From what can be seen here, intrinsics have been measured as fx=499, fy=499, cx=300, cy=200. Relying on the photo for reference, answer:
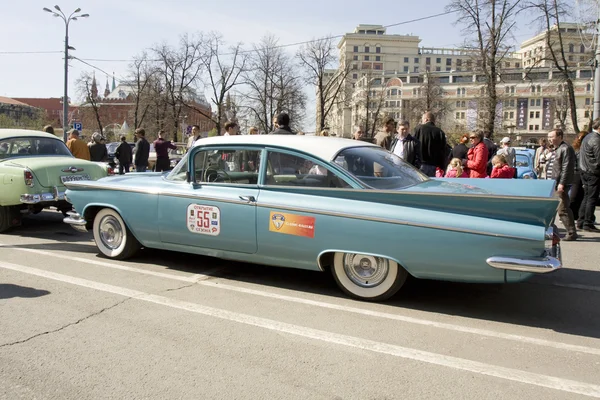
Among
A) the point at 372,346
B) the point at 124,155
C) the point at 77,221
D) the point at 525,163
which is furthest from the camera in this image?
the point at 525,163

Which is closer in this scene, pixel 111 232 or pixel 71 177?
pixel 111 232

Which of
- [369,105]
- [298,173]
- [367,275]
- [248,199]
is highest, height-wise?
[369,105]

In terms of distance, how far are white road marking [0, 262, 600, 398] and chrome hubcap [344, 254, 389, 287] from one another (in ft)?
2.84

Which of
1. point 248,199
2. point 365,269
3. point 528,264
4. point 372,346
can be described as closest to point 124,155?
point 248,199

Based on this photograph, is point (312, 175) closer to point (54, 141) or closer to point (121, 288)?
point (121, 288)

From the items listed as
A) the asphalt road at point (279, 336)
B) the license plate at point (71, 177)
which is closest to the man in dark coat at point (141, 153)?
the license plate at point (71, 177)

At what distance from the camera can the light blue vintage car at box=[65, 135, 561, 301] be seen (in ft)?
13.4

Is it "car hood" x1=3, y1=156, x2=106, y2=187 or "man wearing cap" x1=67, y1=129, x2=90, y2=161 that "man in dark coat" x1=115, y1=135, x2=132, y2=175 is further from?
"car hood" x1=3, y1=156, x2=106, y2=187

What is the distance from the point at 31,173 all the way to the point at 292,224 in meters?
5.29

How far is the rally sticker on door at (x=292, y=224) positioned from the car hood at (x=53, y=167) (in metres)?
4.98

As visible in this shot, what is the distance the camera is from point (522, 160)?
16.9 meters

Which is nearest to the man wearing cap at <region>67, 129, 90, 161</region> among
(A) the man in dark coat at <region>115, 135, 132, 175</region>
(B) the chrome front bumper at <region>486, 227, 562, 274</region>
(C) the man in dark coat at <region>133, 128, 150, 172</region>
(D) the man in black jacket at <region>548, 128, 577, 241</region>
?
(C) the man in dark coat at <region>133, 128, 150, 172</region>

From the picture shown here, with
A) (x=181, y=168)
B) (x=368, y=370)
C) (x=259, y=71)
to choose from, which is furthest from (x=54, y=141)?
(x=259, y=71)

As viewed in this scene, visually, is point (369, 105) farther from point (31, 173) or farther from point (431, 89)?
point (31, 173)
